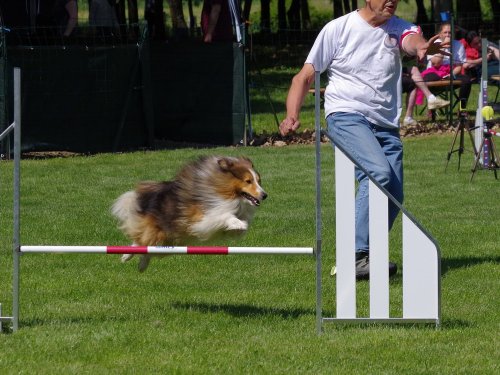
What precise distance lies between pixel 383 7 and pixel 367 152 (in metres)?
0.96

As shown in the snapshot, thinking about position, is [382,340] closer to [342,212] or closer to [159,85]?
[342,212]

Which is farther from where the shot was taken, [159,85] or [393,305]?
[159,85]

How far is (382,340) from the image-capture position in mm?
5922

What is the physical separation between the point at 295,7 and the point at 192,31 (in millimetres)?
22269

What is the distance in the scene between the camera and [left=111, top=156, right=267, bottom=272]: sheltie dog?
7.13 metres

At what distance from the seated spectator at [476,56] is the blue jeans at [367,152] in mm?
12114

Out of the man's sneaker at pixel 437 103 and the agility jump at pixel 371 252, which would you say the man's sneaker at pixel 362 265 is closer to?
the agility jump at pixel 371 252

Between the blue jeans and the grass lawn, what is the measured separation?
20.5 inches

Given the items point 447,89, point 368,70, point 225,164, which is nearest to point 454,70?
point 447,89

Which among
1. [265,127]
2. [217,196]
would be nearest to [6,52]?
[265,127]

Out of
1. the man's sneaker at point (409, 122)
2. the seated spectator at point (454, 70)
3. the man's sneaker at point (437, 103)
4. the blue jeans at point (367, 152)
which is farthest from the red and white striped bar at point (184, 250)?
the seated spectator at point (454, 70)

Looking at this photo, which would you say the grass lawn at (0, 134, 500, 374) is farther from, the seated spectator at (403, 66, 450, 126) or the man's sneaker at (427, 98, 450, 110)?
the seated spectator at (403, 66, 450, 126)

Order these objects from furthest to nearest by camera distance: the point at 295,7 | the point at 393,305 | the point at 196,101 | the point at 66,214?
1. the point at 295,7
2. the point at 196,101
3. the point at 66,214
4. the point at 393,305

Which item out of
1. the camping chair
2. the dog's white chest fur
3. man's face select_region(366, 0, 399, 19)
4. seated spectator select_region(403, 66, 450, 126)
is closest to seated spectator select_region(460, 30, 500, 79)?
the camping chair
